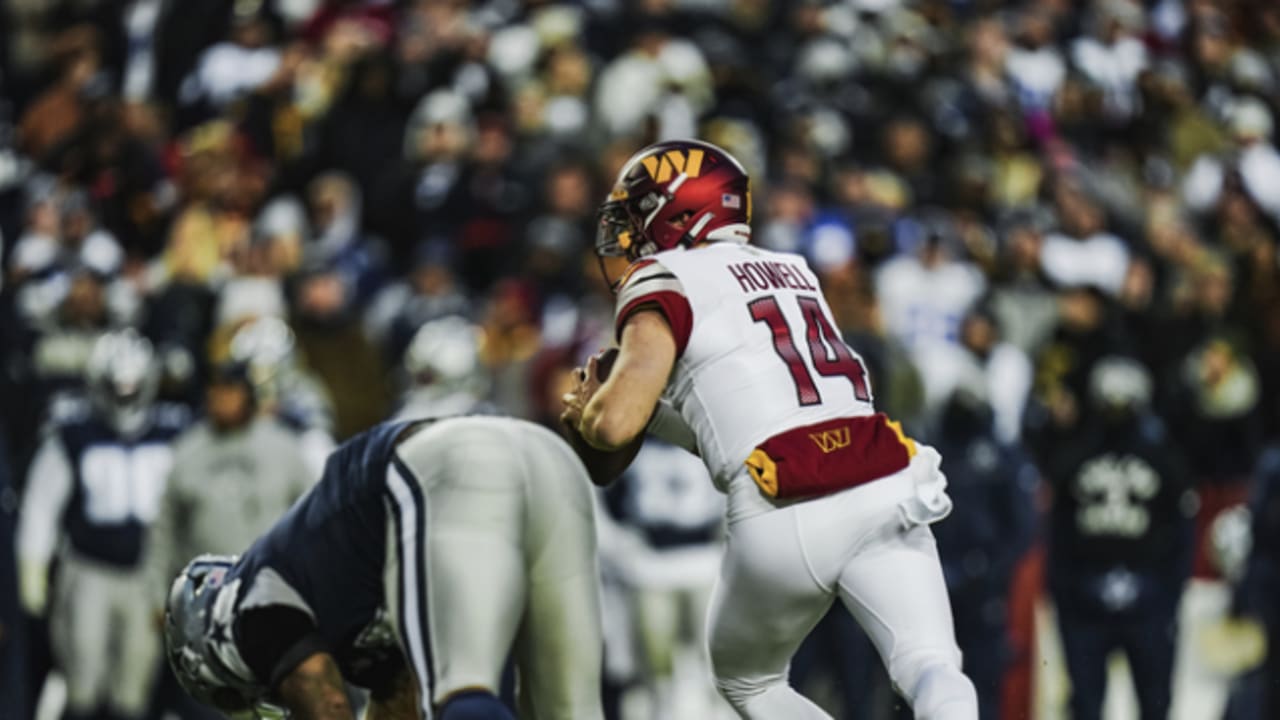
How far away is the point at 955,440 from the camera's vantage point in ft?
38.8

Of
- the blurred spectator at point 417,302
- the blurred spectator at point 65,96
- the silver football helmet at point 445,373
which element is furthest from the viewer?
the blurred spectator at point 65,96

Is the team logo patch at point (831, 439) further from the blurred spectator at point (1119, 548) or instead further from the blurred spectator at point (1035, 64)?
the blurred spectator at point (1035, 64)

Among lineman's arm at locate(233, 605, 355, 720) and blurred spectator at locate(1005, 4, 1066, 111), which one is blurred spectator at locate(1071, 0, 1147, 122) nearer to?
blurred spectator at locate(1005, 4, 1066, 111)

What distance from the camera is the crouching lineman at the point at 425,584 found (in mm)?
5895

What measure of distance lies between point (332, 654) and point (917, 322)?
7.47 meters

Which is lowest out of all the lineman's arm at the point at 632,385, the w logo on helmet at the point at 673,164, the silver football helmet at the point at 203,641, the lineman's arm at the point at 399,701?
the lineman's arm at the point at 399,701

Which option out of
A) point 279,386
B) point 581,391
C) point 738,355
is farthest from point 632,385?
point 279,386

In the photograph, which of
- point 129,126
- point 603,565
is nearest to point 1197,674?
point 603,565

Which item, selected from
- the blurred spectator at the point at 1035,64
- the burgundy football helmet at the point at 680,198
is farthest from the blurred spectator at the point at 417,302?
the burgundy football helmet at the point at 680,198

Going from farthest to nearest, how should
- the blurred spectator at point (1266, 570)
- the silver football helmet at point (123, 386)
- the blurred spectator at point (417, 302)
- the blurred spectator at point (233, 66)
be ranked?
the blurred spectator at point (233, 66)
the blurred spectator at point (417, 302)
the silver football helmet at point (123, 386)
the blurred spectator at point (1266, 570)

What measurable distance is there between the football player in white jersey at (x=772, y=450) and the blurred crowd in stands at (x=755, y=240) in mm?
3523

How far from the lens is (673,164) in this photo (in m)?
6.20

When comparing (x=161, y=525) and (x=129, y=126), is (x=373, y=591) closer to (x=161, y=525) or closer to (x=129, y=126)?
(x=161, y=525)

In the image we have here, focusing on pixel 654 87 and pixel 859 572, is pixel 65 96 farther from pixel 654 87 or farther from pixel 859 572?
pixel 859 572
